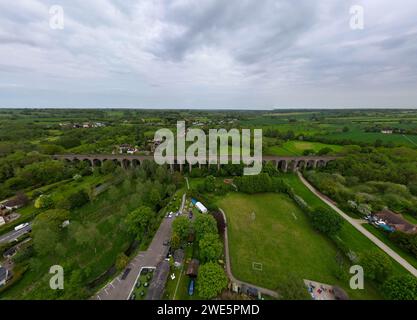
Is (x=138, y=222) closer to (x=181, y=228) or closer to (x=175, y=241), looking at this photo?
(x=181, y=228)

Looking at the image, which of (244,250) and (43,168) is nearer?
(244,250)

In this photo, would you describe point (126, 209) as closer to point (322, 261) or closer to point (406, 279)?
point (322, 261)

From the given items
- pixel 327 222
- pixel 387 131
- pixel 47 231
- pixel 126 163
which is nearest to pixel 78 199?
pixel 47 231

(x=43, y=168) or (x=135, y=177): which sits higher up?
(x=43, y=168)

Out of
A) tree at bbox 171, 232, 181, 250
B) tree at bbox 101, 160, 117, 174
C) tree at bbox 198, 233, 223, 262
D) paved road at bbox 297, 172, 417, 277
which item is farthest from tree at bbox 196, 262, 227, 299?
tree at bbox 101, 160, 117, 174

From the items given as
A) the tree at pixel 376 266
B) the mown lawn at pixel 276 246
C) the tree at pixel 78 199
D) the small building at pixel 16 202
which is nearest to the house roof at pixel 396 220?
the tree at pixel 376 266
